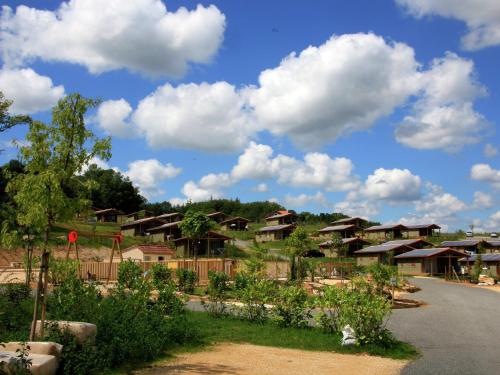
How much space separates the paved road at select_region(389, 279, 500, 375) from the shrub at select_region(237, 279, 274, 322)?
159 inches

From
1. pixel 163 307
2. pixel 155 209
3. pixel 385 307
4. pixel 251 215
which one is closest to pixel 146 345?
pixel 163 307

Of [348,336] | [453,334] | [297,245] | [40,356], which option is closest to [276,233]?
[297,245]

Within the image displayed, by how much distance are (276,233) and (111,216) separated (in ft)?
93.3

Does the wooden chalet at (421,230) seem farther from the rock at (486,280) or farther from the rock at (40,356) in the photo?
the rock at (40,356)

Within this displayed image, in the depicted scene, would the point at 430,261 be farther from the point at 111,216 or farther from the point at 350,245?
the point at 111,216

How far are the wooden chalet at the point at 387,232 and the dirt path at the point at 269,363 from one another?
68.7 m

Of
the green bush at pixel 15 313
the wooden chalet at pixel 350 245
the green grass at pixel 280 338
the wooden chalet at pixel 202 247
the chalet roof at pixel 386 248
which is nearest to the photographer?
the green bush at pixel 15 313

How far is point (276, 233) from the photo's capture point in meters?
83.0

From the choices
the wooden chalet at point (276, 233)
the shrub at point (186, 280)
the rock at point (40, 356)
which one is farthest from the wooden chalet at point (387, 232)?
the rock at point (40, 356)

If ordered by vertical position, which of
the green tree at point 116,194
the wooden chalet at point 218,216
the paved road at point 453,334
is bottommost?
the paved road at point 453,334

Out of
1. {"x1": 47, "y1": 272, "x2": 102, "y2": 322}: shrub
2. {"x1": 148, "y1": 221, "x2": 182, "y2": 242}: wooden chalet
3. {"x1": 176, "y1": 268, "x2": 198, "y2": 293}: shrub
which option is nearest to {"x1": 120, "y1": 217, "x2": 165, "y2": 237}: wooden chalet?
{"x1": 148, "y1": 221, "x2": 182, "y2": 242}: wooden chalet

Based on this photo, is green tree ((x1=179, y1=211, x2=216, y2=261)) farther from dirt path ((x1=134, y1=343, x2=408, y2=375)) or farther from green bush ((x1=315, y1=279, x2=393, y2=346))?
dirt path ((x1=134, y1=343, x2=408, y2=375))

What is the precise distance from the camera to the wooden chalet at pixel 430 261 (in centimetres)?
5231

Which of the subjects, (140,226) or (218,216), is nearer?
(140,226)
